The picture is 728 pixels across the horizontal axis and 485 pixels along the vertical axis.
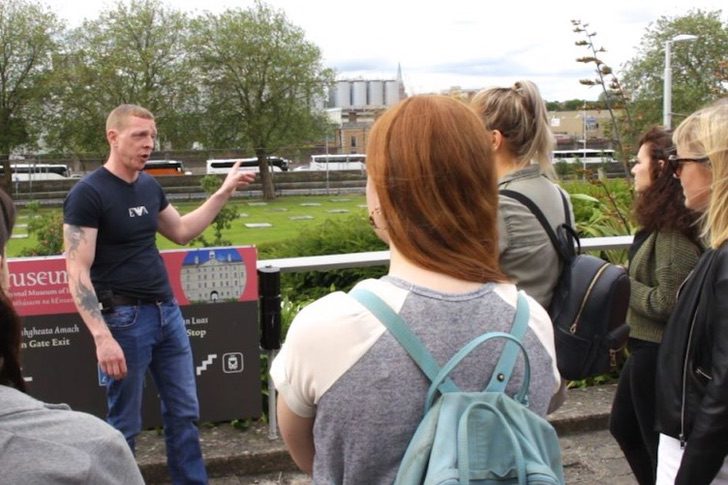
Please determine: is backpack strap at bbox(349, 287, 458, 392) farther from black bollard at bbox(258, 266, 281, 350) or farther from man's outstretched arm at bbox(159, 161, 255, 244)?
black bollard at bbox(258, 266, 281, 350)

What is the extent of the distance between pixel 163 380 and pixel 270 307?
81 cm

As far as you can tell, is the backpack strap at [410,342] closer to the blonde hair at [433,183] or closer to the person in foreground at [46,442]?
the blonde hair at [433,183]

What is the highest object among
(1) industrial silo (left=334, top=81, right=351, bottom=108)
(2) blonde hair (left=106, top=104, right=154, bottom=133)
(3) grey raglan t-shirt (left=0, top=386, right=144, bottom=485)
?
(1) industrial silo (left=334, top=81, right=351, bottom=108)

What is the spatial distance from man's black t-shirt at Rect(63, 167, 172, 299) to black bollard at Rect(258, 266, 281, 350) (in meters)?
0.76

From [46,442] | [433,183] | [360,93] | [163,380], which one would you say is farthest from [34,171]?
[46,442]

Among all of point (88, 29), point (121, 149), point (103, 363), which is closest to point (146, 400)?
point (103, 363)

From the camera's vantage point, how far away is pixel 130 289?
4.05m

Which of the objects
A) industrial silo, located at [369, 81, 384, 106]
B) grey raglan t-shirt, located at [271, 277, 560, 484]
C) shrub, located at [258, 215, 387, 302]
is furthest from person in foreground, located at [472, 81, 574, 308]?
shrub, located at [258, 215, 387, 302]

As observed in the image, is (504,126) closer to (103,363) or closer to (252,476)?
(103,363)

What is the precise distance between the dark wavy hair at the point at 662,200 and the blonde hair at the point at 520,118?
69 cm

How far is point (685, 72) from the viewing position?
40938 millimetres

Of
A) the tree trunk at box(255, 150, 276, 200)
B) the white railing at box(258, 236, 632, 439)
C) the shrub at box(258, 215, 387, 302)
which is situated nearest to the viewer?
the white railing at box(258, 236, 632, 439)

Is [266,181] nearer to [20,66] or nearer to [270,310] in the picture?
[20,66]

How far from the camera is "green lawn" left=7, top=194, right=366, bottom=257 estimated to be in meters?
24.1
